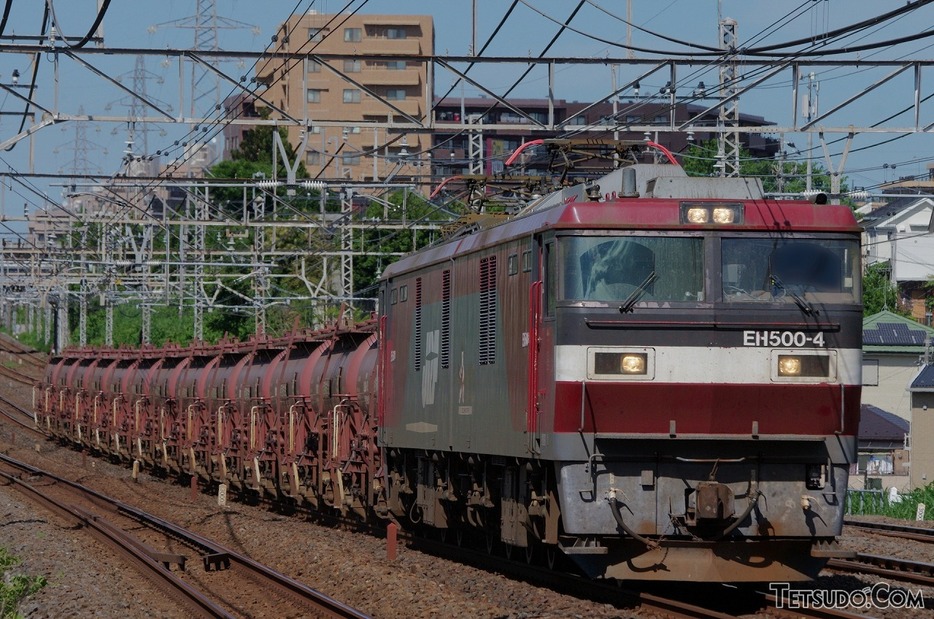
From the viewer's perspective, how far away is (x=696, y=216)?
1241 cm

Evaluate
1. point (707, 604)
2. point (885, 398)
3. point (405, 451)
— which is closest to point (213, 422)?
point (405, 451)

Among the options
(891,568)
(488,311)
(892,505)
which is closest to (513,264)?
(488,311)

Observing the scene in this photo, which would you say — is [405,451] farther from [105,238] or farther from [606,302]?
[105,238]

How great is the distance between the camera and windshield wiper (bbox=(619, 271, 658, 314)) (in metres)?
12.2

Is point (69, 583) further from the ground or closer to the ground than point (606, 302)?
closer to the ground

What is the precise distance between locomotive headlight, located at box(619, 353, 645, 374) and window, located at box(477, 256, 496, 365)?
2522 millimetres

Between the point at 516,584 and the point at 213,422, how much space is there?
1986 centimetres

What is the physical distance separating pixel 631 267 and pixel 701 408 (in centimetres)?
142

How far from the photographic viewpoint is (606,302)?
1227cm

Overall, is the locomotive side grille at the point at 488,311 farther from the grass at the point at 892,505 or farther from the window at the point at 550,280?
the grass at the point at 892,505

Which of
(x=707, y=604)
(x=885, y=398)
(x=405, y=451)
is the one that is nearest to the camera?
(x=707, y=604)

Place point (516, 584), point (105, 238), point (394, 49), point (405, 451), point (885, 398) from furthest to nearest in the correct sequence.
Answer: point (394, 49) → point (885, 398) → point (105, 238) → point (405, 451) → point (516, 584)

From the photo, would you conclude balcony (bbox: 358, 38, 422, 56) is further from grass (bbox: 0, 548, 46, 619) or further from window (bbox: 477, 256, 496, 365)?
grass (bbox: 0, 548, 46, 619)

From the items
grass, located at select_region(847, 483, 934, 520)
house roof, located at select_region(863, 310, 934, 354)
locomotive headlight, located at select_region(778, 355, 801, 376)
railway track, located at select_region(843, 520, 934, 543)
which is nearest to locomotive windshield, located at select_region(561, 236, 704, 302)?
locomotive headlight, located at select_region(778, 355, 801, 376)
